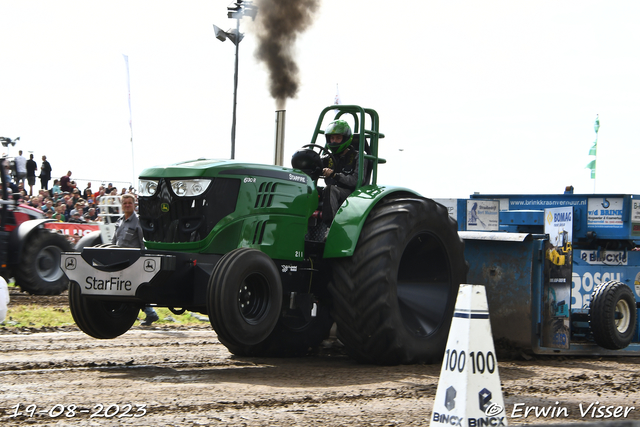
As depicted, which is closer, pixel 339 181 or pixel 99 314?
pixel 99 314

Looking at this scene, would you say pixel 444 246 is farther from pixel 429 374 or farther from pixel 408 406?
pixel 408 406

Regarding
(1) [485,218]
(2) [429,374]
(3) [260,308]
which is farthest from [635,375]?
(1) [485,218]

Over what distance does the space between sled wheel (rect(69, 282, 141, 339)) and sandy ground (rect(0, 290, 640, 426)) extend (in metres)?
0.32

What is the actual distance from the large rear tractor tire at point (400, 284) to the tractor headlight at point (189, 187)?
1400 millimetres

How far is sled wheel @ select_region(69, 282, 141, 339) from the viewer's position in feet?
22.6

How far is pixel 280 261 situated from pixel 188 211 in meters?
0.96

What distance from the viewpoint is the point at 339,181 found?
787 centimetres

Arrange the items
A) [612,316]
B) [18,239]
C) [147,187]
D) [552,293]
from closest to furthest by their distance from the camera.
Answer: [147,187]
[552,293]
[612,316]
[18,239]

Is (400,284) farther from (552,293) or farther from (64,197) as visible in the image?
(64,197)

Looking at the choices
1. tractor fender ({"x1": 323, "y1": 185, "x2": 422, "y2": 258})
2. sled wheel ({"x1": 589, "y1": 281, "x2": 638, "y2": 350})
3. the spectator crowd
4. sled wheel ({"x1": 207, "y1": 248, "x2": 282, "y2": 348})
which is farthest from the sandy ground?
the spectator crowd

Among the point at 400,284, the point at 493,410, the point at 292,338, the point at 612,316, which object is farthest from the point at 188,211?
the point at 612,316

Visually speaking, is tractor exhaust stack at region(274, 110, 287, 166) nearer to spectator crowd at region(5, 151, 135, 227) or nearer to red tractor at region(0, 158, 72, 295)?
red tractor at region(0, 158, 72, 295)

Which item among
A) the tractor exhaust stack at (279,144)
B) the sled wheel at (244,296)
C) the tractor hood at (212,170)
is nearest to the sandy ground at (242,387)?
the sled wheel at (244,296)

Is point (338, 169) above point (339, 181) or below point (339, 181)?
above
